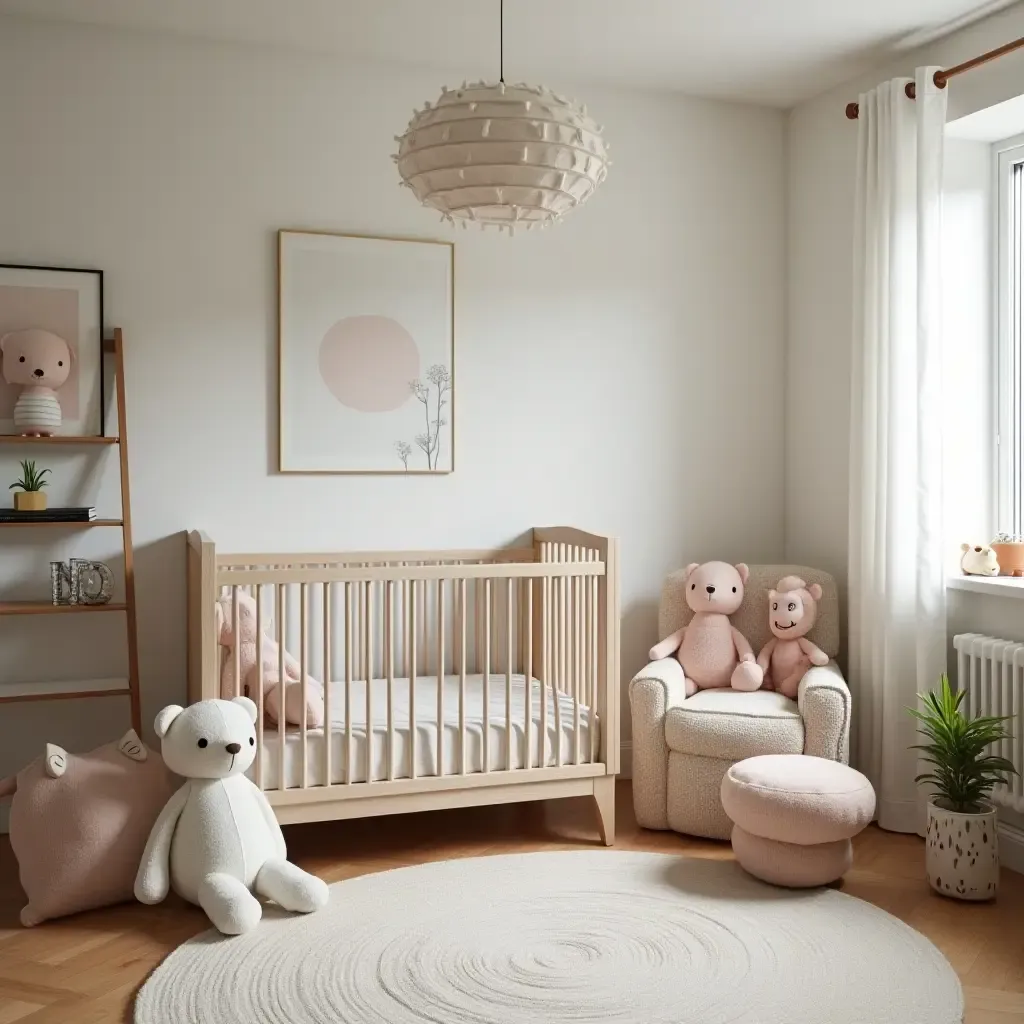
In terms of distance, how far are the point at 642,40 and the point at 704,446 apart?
1.40 m

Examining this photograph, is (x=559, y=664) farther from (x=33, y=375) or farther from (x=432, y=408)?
(x=33, y=375)

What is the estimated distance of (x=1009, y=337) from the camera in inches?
135

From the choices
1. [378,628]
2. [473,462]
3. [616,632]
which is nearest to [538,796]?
[616,632]

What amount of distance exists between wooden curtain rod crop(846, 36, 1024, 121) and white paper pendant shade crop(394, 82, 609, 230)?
1.48 m

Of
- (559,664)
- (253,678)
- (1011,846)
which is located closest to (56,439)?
(253,678)

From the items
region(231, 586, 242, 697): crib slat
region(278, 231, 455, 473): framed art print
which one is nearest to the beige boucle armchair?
region(278, 231, 455, 473): framed art print

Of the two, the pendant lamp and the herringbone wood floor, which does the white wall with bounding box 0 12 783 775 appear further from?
the pendant lamp

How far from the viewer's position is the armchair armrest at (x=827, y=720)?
3.15m

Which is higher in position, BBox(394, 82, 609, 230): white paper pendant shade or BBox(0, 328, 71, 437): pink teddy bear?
BBox(394, 82, 609, 230): white paper pendant shade

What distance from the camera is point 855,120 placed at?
3732mm

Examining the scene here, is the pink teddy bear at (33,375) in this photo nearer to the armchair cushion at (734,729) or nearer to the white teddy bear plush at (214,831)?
the white teddy bear plush at (214,831)

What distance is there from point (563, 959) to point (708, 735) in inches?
38.0

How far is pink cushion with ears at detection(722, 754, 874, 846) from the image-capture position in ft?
8.87

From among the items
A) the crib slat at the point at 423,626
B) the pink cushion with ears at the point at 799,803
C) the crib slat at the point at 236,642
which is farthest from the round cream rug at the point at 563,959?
the crib slat at the point at 423,626
